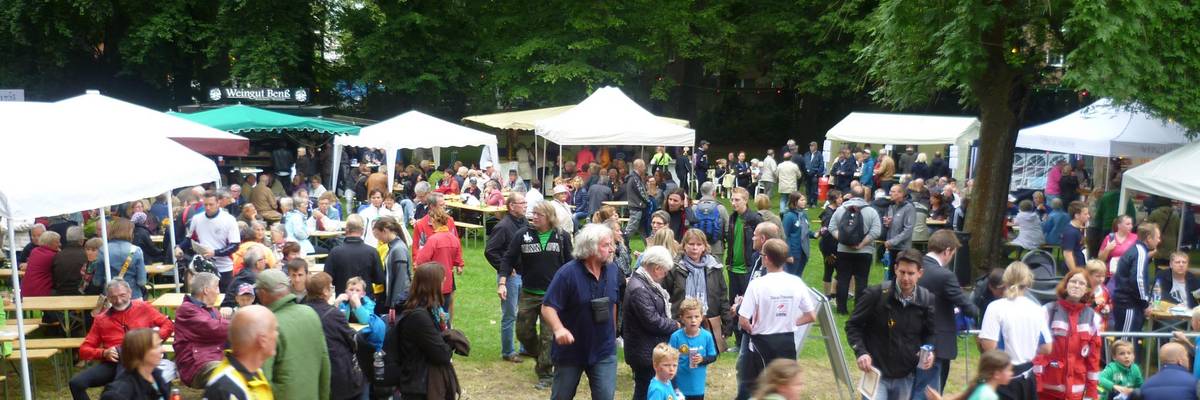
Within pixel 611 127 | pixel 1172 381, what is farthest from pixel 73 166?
pixel 611 127

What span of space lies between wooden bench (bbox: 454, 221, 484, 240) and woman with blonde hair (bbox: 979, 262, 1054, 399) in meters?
10.6

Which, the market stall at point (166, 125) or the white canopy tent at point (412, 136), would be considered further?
the white canopy tent at point (412, 136)

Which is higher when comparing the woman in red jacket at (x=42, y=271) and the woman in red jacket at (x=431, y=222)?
the woman in red jacket at (x=431, y=222)

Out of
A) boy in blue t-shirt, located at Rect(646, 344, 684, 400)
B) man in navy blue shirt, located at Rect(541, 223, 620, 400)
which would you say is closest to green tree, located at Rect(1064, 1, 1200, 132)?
man in navy blue shirt, located at Rect(541, 223, 620, 400)

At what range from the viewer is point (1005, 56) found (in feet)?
41.3

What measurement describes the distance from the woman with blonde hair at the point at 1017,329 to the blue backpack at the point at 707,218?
14.3ft

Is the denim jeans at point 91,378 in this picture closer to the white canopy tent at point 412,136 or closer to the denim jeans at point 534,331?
the denim jeans at point 534,331

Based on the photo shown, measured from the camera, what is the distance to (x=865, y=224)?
35.3 feet

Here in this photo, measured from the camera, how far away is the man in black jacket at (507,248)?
27.8ft

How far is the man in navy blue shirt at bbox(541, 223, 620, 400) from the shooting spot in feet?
20.4

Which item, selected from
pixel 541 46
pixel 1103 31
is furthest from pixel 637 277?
pixel 541 46

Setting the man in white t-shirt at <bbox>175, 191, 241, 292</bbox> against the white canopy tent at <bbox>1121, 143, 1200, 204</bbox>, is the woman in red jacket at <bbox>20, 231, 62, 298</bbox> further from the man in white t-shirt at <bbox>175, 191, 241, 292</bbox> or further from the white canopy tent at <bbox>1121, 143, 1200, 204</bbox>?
→ the white canopy tent at <bbox>1121, 143, 1200, 204</bbox>

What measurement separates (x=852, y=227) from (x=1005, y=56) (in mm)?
3546

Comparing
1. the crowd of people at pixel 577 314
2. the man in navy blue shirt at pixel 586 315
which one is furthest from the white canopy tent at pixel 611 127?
the man in navy blue shirt at pixel 586 315
